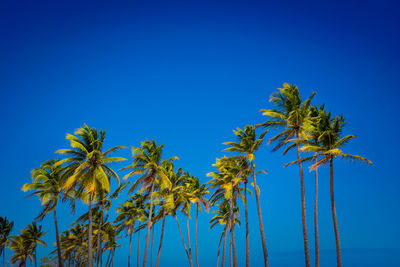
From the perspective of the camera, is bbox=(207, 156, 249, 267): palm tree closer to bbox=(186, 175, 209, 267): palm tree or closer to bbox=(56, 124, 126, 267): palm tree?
bbox=(186, 175, 209, 267): palm tree

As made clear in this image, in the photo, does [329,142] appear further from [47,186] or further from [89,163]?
[47,186]

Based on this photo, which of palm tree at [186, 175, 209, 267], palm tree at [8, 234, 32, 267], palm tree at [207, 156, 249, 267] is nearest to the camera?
palm tree at [207, 156, 249, 267]

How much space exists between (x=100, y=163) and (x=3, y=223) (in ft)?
101

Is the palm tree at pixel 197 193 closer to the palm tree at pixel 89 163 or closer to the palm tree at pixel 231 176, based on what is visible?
the palm tree at pixel 231 176

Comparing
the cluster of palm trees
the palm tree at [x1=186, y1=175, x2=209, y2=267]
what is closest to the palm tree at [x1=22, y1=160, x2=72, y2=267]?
the cluster of palm trees

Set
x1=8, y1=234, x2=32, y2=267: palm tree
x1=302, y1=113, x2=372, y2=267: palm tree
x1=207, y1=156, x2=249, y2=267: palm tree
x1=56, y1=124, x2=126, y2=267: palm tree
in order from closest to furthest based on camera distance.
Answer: x1=302, y1=113, x2=372, y2=267: palm tree
x1=56, y1=124, x2=126, y2=267: palm tree
x1=207, y1=156, x2=249, y2=267: palm tree
x1=8, y1=234, x2=32, y2=267: palm tree

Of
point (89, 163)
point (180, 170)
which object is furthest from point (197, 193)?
point (89, 163)

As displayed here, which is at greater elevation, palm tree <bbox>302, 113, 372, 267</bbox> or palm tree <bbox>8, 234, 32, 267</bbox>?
palm tree <bbox>302, 113, 372, 267</bbox>

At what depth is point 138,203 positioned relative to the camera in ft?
143

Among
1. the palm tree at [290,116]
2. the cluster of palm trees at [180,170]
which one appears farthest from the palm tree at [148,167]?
the palm tree at [290,116]

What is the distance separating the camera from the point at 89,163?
81.6ft

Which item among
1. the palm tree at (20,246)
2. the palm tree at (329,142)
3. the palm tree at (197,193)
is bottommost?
the palm tree at (20,246)

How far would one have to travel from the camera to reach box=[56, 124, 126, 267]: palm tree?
24.2m

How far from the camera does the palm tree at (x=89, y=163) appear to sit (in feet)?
79.5
